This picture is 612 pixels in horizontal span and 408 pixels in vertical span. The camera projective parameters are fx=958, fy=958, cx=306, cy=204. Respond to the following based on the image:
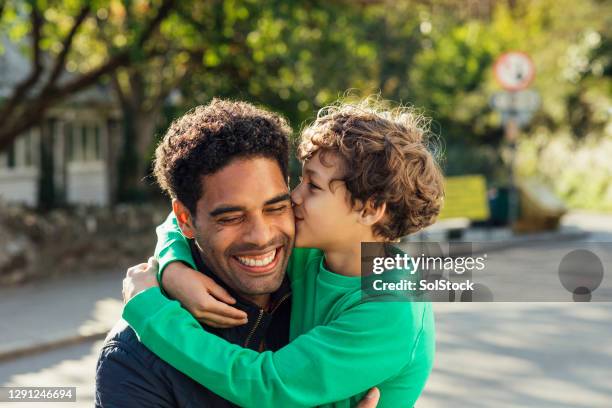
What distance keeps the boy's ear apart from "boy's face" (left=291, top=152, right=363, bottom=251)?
0.05 feet

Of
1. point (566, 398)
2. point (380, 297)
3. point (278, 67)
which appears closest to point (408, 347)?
point (380, 297)

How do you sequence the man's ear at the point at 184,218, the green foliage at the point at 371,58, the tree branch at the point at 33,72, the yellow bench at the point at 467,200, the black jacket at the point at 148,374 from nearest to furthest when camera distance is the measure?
1. the black jacket at the point at 148,374
2. the man's ear at the point at 184,218
3. the tree branch at the point at 33,72
4. the green foliage at the point at 371,58
5. the yellow bench at the point at 467,200

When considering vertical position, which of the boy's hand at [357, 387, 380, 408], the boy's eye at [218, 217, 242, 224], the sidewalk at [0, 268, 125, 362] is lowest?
the sidewalk at [0, 268, 125, 362]

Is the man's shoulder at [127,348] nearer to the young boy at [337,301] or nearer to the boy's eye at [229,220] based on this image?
the young boy at [337,301]

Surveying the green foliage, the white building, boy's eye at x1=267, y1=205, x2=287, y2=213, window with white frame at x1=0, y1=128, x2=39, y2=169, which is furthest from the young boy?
window with white frame at x1=0, y1=128, x2=39, y2=169

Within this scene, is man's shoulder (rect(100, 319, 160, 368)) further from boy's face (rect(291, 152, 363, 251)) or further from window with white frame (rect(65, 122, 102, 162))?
window with white frame (rect(65, 122, 102, 162))

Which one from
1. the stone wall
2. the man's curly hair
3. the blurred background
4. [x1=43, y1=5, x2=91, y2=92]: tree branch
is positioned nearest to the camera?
the man's curly hair

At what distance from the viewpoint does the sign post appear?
17703 mm

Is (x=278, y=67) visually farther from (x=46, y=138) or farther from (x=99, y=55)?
(x=46, y=138)

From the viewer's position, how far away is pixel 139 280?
2.50 metres

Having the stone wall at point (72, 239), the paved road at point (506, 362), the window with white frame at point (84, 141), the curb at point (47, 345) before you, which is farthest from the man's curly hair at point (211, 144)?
the window with white frame at point (84, 141)

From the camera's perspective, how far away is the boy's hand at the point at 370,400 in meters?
2.26

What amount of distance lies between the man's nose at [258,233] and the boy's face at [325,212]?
0.22 meters

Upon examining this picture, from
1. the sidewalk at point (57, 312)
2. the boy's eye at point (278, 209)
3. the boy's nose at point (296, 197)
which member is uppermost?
the boy's nose at point (296, 197)
